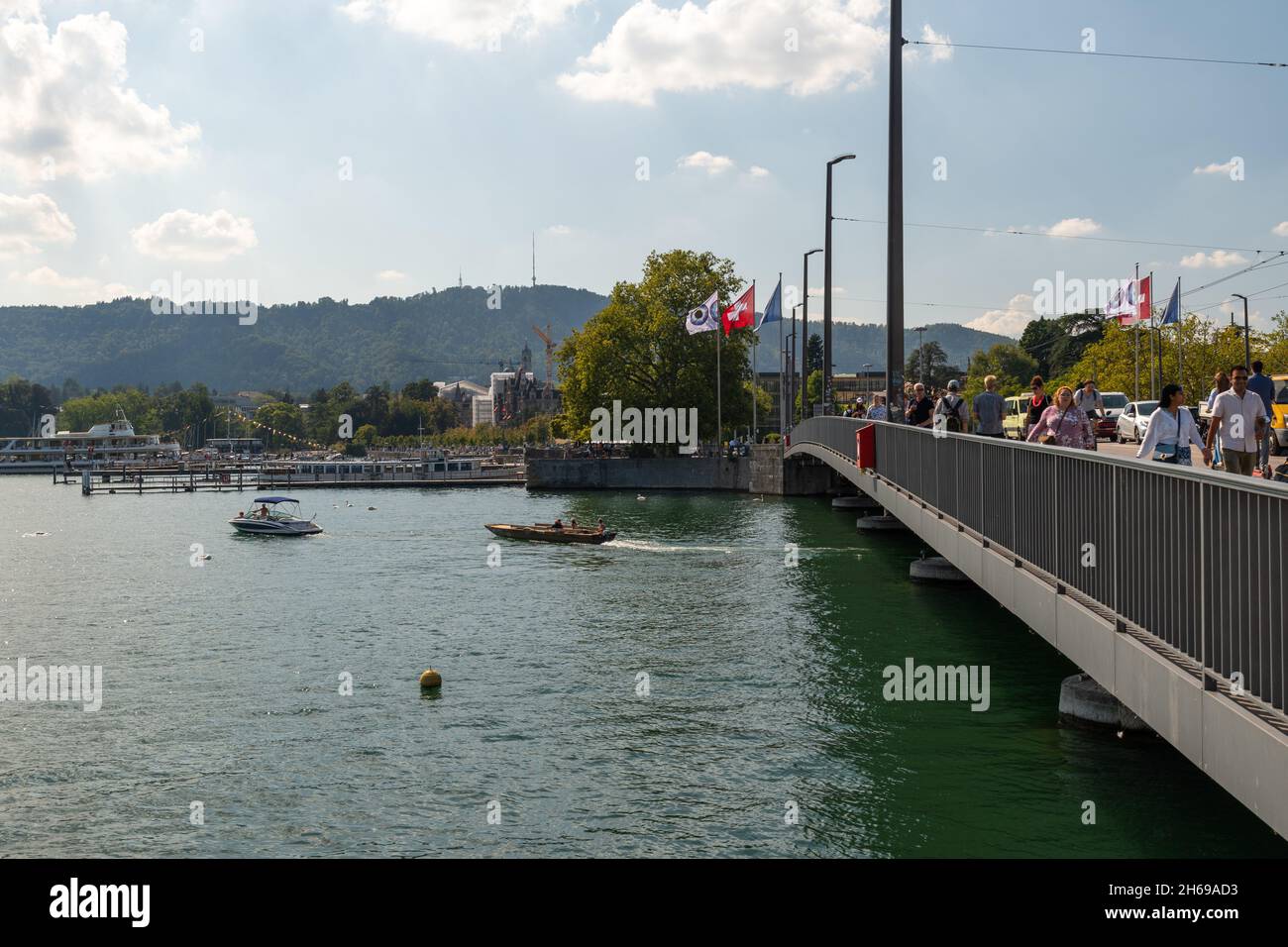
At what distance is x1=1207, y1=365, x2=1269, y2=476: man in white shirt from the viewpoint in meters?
13.5

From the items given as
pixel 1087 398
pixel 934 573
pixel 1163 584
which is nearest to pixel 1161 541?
pixel 1163 584

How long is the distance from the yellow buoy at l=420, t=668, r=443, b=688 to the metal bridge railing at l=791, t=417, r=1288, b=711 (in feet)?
35.7

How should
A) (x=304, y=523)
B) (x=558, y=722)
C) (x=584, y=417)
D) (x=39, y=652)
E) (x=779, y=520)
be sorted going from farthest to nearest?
A: (x=584, y=417)
(x=304, y=523)
(x=779, y=520)
(x=39, y=652)
(x=558, y=722)

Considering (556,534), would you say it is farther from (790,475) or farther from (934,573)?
(790,475)

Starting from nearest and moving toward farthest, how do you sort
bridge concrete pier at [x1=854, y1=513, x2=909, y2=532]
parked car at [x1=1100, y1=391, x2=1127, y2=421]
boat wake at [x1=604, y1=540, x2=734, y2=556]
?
parked car at [x1=1100, y1=391, x2=1127, y2=421] → boat wake at [x1=604, y1=540, x2=734, y2=556] → bridge concrete pier at [x1=854, y1=513, x2=909, y2=532]

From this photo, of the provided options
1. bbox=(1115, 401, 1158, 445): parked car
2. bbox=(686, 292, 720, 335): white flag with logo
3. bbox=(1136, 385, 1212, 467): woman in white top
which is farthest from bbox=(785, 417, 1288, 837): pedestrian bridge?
bbox=(686, 292, 720, 335): white flag with logo

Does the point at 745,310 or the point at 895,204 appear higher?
the point at 745,310

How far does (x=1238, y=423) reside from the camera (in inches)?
533

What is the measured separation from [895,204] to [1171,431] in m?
11.2

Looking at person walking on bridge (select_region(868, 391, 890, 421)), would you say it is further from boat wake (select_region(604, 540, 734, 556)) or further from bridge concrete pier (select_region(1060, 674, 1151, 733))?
bridge concrete pier (select_region(1060, 674, 1151, 733))

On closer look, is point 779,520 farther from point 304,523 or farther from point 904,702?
point 904,702
